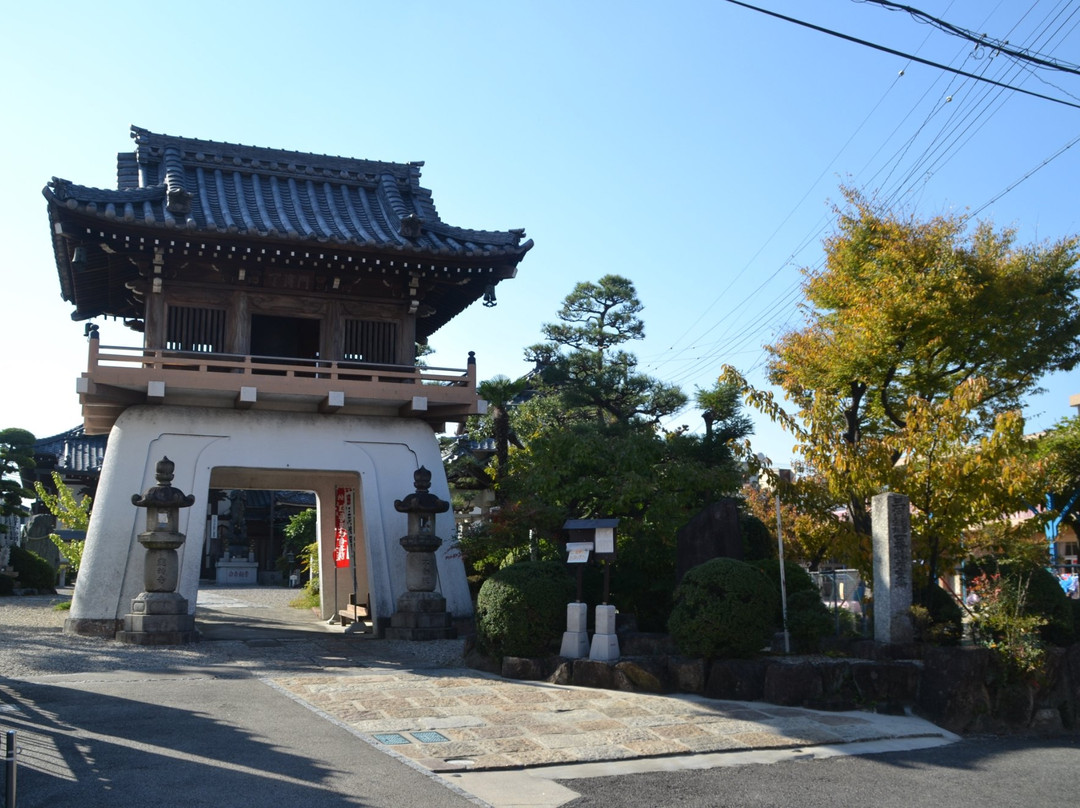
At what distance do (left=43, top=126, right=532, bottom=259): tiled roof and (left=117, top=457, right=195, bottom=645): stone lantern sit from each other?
4450mm

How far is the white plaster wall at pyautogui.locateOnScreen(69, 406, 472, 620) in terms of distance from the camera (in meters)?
16.6

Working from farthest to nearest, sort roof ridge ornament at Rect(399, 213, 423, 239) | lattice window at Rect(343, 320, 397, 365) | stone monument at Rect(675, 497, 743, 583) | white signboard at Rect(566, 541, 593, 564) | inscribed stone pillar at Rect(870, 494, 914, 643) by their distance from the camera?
lattice window at Rect(343, 320, 397, 365), roof ridge ornament at Rect(399, 213, 423, 239), stone monument at Rect(675, 497, 743, 583), white signboard at Rect(566, 541, 593, 564), inscribed stone pillar at Rect(870, 494, 914, 643)

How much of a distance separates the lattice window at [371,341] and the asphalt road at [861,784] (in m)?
12.3

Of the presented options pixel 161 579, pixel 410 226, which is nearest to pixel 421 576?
pixel 161 579

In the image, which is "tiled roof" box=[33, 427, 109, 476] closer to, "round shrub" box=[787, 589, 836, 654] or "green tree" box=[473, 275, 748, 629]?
"green tree" box=[473, 275, 748, 629]

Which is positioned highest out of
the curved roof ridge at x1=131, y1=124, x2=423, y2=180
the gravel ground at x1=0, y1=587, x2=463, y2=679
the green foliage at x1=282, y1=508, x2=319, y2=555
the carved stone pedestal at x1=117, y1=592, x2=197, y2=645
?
the curved roof ridge at x1=131, y1=124, x2=423, y2=180

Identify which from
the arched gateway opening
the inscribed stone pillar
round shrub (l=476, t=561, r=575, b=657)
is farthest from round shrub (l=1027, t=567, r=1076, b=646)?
the arched gateway opening

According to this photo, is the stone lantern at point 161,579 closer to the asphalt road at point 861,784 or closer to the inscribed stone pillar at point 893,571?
the asphalt road at point 861,784

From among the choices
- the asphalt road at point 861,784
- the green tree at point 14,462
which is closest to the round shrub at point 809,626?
the asphalt road at point 861,784

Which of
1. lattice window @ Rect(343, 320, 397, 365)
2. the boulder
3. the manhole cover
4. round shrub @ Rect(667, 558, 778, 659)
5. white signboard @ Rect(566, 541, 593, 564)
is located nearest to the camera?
the manhole cover

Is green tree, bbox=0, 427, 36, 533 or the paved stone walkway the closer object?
the paved stone walkway

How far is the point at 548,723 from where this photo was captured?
9688 mm

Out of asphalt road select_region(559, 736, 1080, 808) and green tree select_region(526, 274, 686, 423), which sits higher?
green tree select_region(526, 274, 686, 423)

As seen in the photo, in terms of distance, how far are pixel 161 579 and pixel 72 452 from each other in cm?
2671
